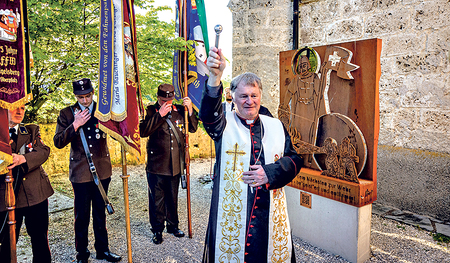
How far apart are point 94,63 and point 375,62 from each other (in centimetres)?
382

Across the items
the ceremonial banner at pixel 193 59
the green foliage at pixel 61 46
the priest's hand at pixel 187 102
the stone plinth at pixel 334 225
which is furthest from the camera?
the ceremonial banner at pixel 193 59

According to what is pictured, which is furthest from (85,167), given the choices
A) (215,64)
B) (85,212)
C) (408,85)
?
(408,85)

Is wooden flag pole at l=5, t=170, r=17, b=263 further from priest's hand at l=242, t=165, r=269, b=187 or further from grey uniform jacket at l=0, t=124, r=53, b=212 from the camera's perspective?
priest's hand at l=242, t=165, r=269, b=187

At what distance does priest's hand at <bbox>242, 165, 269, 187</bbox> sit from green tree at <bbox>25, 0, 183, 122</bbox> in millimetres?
2642

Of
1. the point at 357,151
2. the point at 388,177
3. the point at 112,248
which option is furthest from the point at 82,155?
the point at 388,177

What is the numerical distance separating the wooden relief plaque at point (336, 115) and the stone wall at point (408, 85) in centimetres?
196

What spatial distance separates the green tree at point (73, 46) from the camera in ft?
12.5

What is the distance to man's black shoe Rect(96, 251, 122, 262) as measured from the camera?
3.43 meters

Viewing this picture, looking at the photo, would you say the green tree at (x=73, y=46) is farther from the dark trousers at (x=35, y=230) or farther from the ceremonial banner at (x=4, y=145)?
the dark trousers at (x=35, y=230)

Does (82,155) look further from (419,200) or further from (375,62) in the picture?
(419,200)

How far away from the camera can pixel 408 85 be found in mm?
4887

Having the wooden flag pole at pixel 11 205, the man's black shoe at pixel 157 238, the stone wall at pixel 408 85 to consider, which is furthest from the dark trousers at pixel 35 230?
the stone wall at pixel 408 85

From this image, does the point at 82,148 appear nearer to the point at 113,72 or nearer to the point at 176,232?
the point at 113,72

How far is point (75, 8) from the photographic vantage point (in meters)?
3.86
